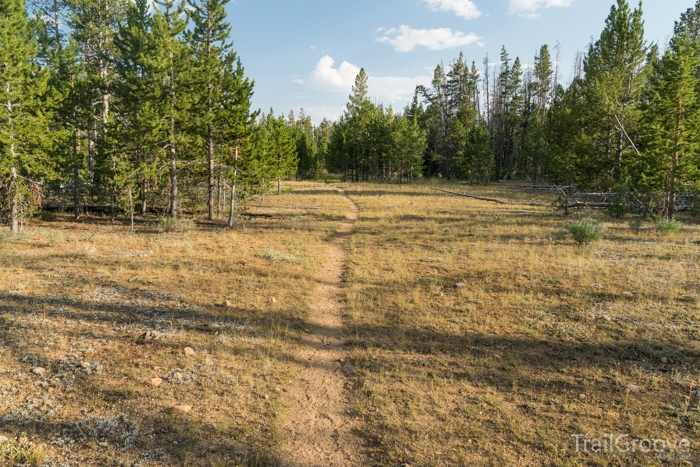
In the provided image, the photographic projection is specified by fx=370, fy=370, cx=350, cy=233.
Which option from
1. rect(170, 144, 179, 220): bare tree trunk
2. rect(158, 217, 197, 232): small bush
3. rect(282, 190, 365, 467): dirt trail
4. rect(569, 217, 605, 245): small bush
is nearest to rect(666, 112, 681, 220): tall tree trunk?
rect(569, 217, 605, 245): small bush

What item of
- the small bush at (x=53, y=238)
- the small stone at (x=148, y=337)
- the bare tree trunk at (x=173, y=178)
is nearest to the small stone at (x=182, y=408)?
the small stone at (x=148, y=337)

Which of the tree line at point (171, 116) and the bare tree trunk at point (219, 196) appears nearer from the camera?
the tree line at point (171, 116)

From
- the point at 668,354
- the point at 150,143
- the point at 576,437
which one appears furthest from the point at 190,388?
the point at 150,143

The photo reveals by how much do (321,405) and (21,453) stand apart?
160 inches

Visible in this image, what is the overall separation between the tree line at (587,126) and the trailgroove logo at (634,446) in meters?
22.2

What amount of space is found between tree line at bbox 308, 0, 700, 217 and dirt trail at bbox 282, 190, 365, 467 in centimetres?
2278

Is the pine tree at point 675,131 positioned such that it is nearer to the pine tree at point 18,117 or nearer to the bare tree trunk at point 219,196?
the bare tree trunk at point 219,196

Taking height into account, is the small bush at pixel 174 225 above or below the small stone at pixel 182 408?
above

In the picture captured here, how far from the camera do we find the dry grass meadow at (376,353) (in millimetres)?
5305

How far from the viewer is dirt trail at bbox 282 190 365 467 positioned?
202 inches

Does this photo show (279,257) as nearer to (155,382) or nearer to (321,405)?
(155,382)

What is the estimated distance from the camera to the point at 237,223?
2678 centimetres

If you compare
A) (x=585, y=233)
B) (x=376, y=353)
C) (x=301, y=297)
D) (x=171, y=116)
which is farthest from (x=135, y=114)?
(x=585, y=233)

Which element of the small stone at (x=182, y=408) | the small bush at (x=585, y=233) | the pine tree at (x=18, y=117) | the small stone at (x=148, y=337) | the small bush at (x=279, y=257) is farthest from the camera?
the pine tree at (x=18, y=117)
